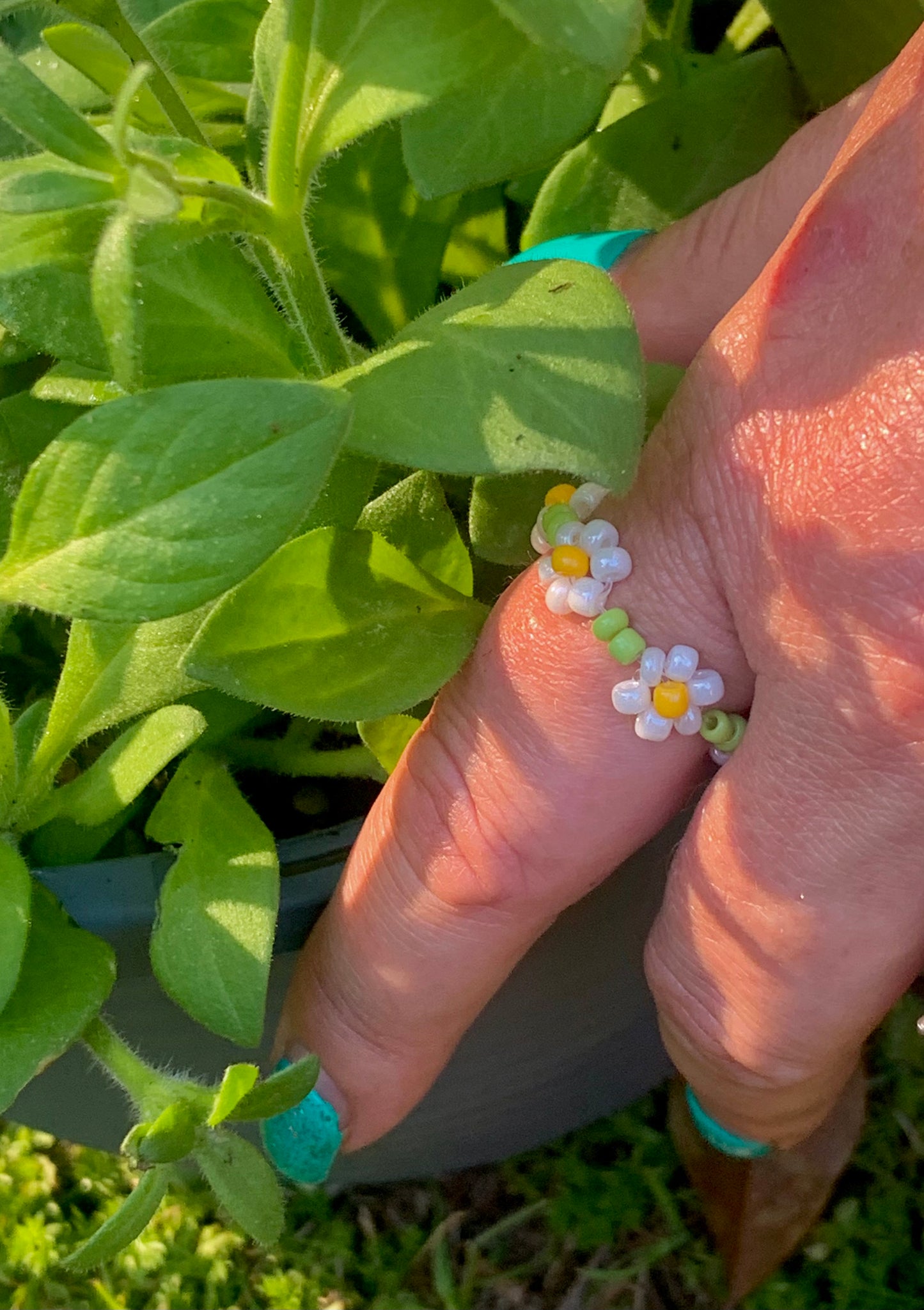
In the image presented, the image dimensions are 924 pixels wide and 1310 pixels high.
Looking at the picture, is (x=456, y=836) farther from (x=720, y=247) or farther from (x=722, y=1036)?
(x=720, y=247)

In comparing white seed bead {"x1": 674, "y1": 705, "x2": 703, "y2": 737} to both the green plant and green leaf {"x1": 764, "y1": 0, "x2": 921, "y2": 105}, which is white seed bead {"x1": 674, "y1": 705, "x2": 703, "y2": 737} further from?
→ green leaf {"x1": 764, "y1": 0, "x2": 921, "y2": 105}

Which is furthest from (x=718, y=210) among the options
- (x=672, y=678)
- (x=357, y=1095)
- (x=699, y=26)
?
(x=357, y=1095)

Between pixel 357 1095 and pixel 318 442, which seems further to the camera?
pixel 357 1095

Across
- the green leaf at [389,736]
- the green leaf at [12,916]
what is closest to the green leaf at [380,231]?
the green leaf at [389,736]

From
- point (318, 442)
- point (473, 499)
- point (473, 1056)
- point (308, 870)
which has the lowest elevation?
point (473, 1056)

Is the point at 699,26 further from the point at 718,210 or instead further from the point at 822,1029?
the point at 822,1029

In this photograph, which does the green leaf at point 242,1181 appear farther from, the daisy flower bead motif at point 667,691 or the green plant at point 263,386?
the daisy flower bead motif at point 667,691
